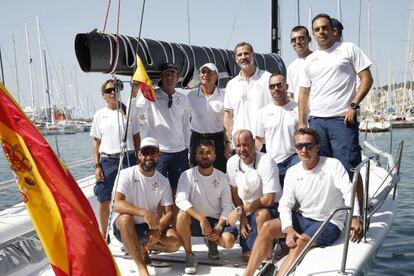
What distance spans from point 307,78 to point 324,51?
0.31m

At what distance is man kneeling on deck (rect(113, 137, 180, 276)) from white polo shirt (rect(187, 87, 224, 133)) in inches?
43.8

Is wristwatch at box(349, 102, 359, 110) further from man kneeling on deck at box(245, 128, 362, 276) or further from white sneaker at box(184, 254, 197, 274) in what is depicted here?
white sneaker at box(184, 254, 197, 274)

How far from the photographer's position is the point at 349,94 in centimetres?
457

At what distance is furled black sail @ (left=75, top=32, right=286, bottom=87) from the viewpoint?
491 cm

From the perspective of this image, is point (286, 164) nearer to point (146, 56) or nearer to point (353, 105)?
point (353, 105)

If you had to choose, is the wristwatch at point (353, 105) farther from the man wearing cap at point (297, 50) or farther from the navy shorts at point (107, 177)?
the navy shorts at point (107, 177)

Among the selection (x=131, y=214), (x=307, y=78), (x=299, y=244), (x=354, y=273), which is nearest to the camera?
(x=354, y=273)

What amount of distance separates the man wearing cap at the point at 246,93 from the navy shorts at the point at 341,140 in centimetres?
81

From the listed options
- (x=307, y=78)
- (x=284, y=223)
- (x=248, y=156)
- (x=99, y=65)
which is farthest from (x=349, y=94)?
(x=99, y=65)

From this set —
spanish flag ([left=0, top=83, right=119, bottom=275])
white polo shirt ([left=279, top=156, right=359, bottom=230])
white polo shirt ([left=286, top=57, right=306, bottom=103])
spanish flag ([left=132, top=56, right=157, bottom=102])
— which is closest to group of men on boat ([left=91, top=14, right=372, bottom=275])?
white polo shirt ([left=279, top=156, right=359, bottom=230])

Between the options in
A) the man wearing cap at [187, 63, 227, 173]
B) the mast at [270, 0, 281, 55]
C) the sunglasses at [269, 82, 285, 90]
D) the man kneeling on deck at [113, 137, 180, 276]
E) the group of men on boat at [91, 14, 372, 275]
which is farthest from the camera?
the mast at [270, 0, 281, 55]

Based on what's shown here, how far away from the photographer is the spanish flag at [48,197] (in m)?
2.25

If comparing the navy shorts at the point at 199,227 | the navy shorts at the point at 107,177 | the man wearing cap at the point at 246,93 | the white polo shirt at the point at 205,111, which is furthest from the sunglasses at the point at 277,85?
the navy shorts at the point at 107,177

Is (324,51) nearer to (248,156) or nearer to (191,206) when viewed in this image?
(248,156)
